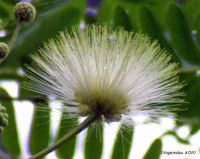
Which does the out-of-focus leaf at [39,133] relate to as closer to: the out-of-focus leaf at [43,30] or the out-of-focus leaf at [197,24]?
the out-of-focus leaf at [43,30]

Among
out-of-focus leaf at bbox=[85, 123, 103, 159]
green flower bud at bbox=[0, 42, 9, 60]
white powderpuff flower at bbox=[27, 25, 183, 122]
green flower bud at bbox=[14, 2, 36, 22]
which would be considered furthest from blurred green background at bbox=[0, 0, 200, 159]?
green flower bud at bbox=[0, 42, 9, 60]

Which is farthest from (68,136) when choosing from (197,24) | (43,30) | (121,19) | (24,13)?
(197,24)

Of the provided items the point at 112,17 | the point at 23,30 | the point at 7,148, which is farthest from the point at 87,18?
the point at 7,148

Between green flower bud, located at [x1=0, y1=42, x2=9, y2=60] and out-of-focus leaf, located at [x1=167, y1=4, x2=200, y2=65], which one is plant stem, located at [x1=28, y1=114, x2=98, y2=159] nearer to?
green flower bud, located at [x1=0, y1=42, x2=9, y2=60]

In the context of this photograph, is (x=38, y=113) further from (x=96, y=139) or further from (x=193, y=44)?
(x=193, y=44)

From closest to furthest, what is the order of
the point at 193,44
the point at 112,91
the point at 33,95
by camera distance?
the point at 112,91 < the point at 33,95 < the point at 193,44

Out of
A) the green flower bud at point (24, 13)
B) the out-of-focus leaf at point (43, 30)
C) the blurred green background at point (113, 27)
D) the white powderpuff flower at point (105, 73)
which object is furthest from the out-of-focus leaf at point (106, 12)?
the green flower bud at point (24, 13)
